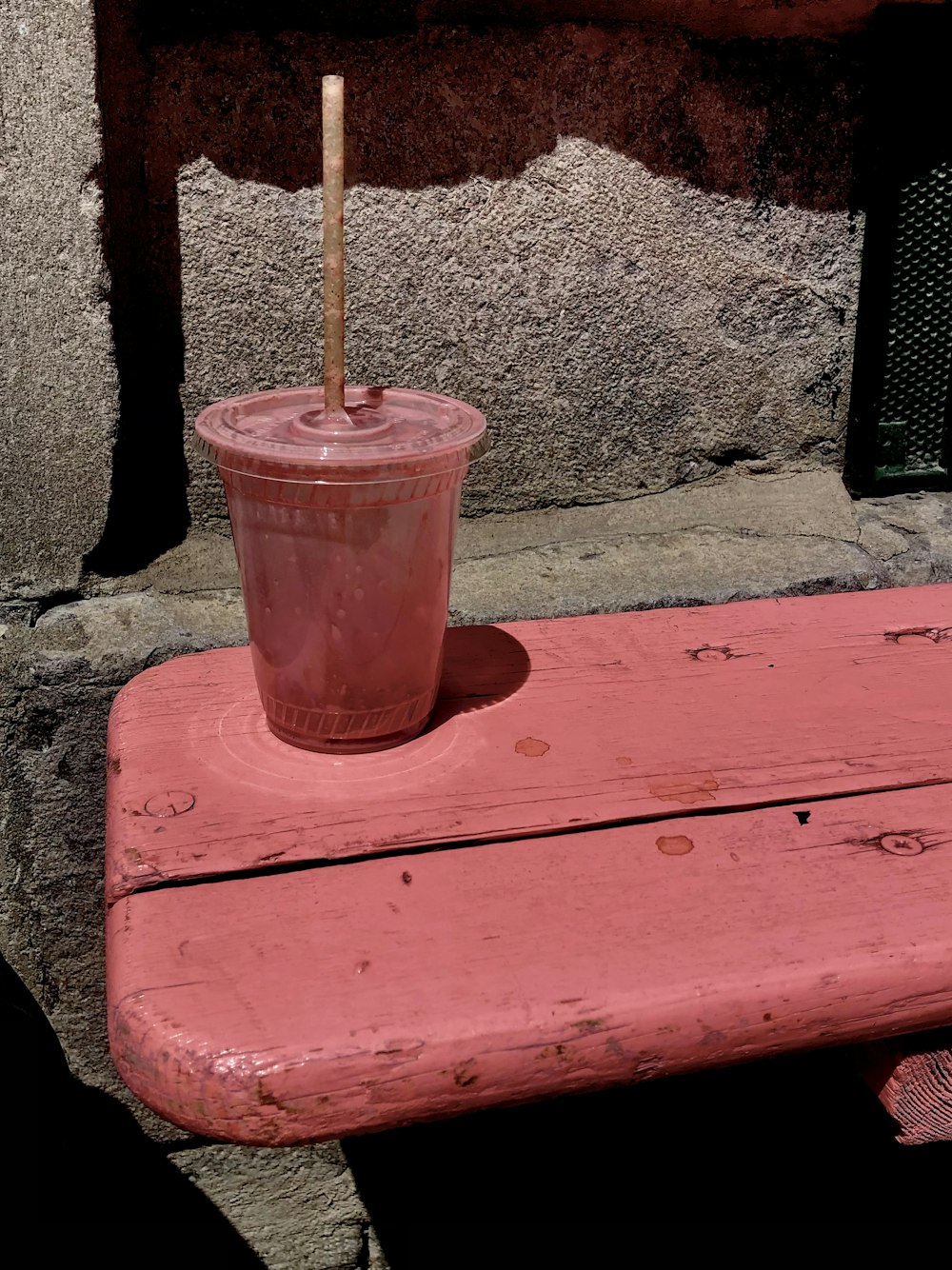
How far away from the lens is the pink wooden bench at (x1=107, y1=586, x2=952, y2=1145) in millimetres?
736

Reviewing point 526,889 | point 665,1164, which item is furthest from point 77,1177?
point 526,889

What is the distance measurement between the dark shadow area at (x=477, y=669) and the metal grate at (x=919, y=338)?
680mm

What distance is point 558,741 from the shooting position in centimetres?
Result: 106

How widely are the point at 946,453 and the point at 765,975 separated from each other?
3.54 ft

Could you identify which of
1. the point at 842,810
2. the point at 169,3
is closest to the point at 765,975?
the point at 842,810

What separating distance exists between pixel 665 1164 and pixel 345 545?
1149mm

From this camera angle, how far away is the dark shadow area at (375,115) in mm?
1263

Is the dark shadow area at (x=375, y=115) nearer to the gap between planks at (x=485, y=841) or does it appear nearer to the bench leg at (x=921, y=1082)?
the gap between planks at (x=485, y=841)

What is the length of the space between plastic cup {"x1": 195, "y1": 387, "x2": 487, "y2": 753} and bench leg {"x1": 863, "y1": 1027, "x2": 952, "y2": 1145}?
0.48m

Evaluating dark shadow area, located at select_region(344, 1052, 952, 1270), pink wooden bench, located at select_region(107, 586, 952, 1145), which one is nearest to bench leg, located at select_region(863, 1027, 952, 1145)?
pink wooden bench, located at select_region(107, 586, 952, 1145)

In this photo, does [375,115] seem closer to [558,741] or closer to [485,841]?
[558,741]

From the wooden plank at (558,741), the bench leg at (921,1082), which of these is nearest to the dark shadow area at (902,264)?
the wooden plank at (558,741)

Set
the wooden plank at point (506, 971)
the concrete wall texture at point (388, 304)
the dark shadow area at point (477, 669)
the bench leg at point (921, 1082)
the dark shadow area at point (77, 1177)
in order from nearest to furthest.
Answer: the wooden plank at point (506, 971)
the bench leg at point (921, 1082)
the dark shadow area at point (477, 669)
the concrete wall texture at point (388, 304)
the dark shadow area at point (77, 1177)

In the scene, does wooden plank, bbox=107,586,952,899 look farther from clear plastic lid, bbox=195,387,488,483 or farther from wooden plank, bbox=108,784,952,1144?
clear plastic lid, bbox=195,387,488,483
